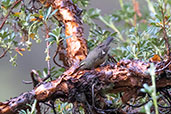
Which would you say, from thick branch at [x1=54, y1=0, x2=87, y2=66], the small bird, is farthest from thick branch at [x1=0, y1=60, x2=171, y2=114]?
thick branch at [x1=54, y1=0, x2=87, y2=66]

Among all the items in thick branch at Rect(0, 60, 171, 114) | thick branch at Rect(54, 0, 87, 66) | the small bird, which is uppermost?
thick branch at Rect(54, 0, 87, 66)

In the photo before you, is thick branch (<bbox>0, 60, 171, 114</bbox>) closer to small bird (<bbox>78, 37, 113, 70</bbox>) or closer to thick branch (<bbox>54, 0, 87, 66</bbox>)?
small bird (<bbox>78, 37, 113, 70</bbox>)

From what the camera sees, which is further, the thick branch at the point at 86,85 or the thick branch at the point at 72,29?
the thick branch at the point at 72,29

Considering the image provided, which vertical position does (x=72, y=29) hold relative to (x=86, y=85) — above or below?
above

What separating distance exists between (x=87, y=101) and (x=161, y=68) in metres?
0.24

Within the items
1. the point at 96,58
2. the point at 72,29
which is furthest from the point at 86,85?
the point at 72,29

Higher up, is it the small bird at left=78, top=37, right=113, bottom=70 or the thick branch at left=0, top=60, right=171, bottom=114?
the small bird at left=78, top=37, right=113, bottom=70

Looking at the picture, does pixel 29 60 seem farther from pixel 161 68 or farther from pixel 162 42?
pixel 161 68

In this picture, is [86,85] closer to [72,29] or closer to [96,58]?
[96,58]

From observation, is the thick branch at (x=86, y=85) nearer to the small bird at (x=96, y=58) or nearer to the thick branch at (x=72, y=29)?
the small bird at (x=96, y=58)

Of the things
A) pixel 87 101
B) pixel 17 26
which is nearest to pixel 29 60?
pixel 17 26

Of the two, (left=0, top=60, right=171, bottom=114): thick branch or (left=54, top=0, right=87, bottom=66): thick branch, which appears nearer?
(left=0, top=60, right=171, bottom=114): thick branch

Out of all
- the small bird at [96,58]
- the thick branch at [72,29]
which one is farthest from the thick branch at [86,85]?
the thick branch at [72,29]

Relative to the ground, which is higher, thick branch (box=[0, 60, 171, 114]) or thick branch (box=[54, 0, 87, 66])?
thick branch (box=[54, 0, 87, 66])
